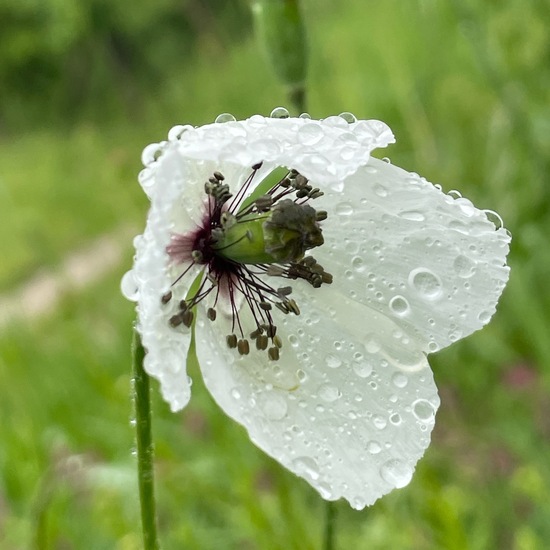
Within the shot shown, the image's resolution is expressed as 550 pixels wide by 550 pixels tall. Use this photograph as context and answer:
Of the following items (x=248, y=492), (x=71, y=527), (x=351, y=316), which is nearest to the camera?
(x=351, y=316)

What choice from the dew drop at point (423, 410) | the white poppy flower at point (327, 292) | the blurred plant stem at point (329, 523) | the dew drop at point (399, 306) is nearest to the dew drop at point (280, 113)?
the white poppy flower at point (327, 292)

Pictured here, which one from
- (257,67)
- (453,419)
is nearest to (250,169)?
(453,419)

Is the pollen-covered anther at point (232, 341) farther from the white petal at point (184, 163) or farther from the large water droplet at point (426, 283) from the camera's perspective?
the large water droplet at point (426, 283)

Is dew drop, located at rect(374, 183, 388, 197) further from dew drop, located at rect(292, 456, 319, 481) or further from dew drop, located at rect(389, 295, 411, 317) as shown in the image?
dew drop, located at rect(292, 456, 319, 481)

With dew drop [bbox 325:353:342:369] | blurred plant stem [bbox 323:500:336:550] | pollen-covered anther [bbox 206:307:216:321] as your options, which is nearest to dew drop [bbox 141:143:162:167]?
pollen-covered anther [bbox 206:307:216:321]

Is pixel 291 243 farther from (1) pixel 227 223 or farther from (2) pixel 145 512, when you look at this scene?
(2) pixel 145 512
